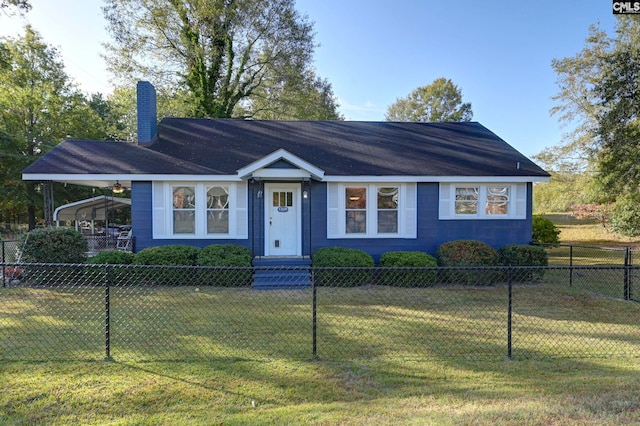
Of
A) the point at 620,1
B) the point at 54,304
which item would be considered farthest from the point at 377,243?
the point at 620,1

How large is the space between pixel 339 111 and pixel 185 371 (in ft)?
112

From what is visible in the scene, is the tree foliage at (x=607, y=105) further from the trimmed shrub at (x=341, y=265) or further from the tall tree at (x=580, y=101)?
the trimmed shrub at (x=341, y=265)

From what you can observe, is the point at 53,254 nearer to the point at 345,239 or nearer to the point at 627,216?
the point at 345,239

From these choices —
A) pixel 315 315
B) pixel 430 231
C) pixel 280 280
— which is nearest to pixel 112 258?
pixel 280 280

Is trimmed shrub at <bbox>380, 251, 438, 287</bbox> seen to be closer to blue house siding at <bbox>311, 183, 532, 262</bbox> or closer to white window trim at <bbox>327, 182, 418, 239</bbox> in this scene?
blue house siding at <bbox>311, 183, 532, 262</bbox>

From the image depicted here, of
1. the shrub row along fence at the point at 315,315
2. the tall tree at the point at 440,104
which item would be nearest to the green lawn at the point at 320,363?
the shrub row along fence at the point at 315,315

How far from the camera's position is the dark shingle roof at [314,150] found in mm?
11109

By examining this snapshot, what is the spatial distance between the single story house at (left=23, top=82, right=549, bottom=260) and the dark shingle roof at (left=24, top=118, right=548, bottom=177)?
66mm

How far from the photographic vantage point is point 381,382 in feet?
13.1

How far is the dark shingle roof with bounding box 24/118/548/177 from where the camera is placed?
1111 cm

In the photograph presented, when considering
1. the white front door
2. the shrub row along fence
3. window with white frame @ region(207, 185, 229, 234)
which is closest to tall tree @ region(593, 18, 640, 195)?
the shrub row along fence

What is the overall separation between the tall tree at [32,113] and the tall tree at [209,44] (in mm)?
5518

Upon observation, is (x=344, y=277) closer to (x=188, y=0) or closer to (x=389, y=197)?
(x=389, y=197)

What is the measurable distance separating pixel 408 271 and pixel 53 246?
361 inches
